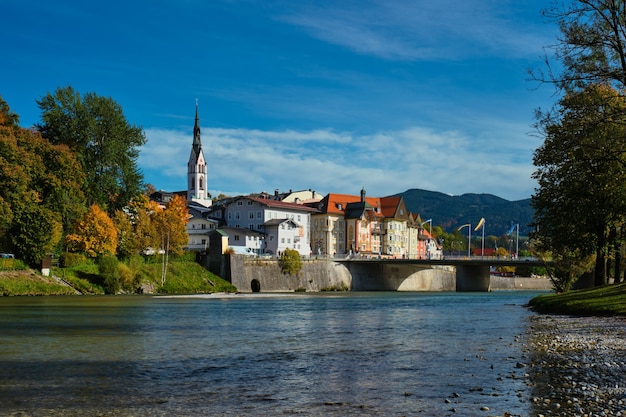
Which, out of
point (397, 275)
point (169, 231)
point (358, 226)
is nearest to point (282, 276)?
point (169, 231)

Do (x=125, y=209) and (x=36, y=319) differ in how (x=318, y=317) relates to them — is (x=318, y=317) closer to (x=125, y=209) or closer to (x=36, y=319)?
(x=36, y=319)

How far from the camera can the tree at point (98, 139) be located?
8644cm

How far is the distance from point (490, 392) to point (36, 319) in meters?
30.3

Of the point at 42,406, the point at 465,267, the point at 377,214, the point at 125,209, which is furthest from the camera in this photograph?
the point at 377,214

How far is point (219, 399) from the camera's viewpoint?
16.1m

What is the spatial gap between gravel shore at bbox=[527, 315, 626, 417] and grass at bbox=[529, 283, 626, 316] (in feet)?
16.8

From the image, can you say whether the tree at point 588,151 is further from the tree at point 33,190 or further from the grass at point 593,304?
the tree at point 33,190

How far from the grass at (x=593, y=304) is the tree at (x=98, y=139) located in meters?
57.6

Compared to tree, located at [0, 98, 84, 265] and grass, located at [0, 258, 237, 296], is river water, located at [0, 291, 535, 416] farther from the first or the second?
tree, located at [0, 98, 84, 265]

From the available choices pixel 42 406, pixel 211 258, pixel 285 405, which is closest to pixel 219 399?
pixel 285 405

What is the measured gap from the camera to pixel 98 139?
292 ft

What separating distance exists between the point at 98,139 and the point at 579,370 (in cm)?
7892

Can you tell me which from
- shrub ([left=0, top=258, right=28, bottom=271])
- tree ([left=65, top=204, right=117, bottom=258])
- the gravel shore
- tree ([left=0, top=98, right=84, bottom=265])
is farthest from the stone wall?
the gravel shore

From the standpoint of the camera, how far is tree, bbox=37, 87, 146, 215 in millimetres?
86438
